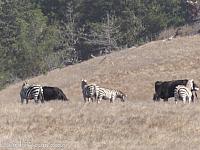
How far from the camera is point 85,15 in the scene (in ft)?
310

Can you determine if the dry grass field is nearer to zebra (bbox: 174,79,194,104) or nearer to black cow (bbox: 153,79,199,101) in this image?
zebra (bbox: 174,79,194,104)


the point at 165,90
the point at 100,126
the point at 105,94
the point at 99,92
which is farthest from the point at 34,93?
the point at 100,126

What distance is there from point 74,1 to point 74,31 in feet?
18.6

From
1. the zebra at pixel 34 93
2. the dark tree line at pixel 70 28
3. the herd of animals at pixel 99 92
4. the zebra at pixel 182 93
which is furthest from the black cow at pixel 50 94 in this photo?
the dark tree line at pixel 70 28

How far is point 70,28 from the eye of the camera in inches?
3595

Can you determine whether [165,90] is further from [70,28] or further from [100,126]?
[70,28]

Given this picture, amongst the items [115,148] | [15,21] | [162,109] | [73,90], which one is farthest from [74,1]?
[115,148]

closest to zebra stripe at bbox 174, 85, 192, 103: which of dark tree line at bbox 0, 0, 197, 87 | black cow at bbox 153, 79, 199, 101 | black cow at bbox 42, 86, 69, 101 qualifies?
black cow at bbox 153, 79, 199, 101

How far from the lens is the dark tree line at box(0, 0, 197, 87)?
238ft

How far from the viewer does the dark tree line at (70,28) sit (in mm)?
72688

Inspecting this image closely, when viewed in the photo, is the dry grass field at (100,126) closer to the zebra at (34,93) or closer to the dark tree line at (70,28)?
the zebra at (34,93)

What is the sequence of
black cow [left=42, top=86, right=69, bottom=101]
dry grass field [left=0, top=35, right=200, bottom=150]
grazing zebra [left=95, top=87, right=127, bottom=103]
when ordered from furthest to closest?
1. grazing zebra [left=95, top=87, right=127, bottom=103]
2. black cow [left=42, top=86, right=69, bottom=101]
3. dry grass field [left=0, top=35, right=200, bottom=150]

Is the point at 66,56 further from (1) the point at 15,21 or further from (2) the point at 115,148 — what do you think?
→ (2) the point at 115,148

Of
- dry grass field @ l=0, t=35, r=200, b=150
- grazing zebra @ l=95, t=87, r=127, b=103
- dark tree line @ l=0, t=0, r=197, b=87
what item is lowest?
dry grass field @ l=0, t=35, r=200, b=150
